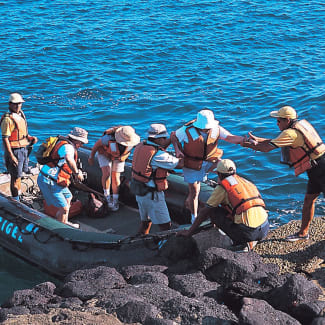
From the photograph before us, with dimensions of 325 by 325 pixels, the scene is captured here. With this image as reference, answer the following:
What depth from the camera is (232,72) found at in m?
16.2

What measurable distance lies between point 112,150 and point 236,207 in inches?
96.6

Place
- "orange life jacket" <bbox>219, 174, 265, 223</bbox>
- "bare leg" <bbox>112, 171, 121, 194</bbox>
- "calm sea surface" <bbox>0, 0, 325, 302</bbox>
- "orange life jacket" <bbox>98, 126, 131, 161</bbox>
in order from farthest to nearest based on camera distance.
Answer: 1. "calm sea surface" <bbox>0, 0, 325, 302</bbox>
2. "bare leg" <bbox>112, 171, 121, 194</bbox>
3. "orange life jacket" <bbox>98, 126, 131, 161</bbox>
4. "orange life jacket" <bbox>219, 174, 265, 223</bbox>

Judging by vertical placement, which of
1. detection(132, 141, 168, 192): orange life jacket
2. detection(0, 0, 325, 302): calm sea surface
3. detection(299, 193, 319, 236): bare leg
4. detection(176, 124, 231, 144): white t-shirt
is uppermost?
detection(176, 124, 231, 144): white t-shirt

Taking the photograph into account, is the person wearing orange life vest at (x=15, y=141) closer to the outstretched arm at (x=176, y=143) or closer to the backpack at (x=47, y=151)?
the backpack at (x=47, y=151)

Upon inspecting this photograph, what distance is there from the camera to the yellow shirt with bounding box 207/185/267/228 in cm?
633

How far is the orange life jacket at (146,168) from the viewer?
691cm

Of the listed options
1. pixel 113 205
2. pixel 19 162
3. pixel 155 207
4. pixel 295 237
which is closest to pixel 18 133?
pixel 19 162

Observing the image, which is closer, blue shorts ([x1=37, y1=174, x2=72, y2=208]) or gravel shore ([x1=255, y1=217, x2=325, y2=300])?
gravel shore ([x1=255, y1=217, x2=325, y2=300])

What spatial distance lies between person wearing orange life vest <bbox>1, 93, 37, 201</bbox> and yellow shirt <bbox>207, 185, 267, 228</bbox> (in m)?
3.31

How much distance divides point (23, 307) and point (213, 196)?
2.30 metres

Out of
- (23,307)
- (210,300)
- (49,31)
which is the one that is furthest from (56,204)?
(49,31)

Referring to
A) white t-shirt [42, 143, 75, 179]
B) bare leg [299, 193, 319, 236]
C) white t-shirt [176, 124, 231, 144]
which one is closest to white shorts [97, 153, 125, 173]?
white t-shirt [42, 143, 75, 179]

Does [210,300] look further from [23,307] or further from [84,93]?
[84,93]

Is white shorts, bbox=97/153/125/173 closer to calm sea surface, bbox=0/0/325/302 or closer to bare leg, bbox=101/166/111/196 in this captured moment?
bare leg, bbox=101/166/111/196
